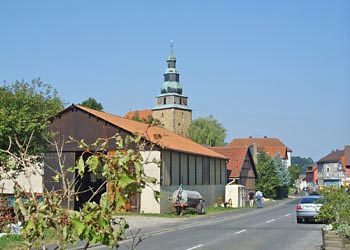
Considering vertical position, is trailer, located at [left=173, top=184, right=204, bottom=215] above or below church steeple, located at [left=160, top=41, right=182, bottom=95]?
below

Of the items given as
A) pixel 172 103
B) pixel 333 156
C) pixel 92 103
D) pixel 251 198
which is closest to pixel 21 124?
pixel 251 198

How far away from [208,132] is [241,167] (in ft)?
135

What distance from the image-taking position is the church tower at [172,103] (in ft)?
405

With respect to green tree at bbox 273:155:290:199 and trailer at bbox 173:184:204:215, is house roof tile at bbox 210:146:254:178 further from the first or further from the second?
trailer at bbox 173:184:204:215

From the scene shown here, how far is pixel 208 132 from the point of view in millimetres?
101562

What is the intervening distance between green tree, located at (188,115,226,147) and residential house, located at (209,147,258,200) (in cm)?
3383

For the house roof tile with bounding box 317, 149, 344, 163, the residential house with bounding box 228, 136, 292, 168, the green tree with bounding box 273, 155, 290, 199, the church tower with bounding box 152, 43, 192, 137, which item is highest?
the church tower with bounding box 152, 43, 192, 137

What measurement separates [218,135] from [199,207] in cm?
6189

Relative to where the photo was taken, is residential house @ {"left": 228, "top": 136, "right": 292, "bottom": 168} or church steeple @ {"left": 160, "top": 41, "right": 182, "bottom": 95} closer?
church steeple @ {"left": 160, "top": 41, "right": 182, "bottom": 95}

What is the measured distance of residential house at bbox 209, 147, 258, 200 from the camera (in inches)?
2366

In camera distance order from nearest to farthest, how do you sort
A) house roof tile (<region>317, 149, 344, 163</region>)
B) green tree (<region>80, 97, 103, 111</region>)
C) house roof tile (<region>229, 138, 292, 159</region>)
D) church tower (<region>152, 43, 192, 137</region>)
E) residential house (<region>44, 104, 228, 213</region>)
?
residential house (<region>44, 104, 228, 213</region>), green tree (<region>80, 97, 103, 111</region>), church tower (<region>152, 43, 192, 137</region>), house roof tile (<region>317, 149, 344, 163</region>), house roof tile (<region>229, 138, 292, 159</region>)

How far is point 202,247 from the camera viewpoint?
1825 cm

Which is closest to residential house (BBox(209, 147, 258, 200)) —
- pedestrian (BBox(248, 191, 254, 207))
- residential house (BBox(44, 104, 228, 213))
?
pedestrian (BBox(248, 191, 254, 207))

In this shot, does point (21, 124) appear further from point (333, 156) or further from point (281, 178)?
point (333, 156)
